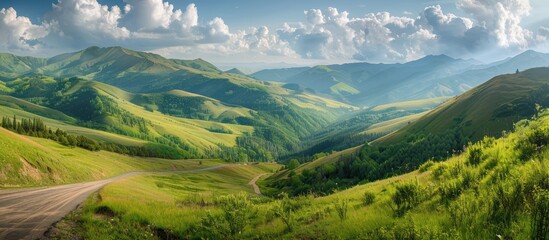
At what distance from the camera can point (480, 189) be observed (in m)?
14.4

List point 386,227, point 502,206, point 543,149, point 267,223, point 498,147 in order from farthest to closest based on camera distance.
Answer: point 267,223 < point 498,147 < point 543,149 < point 386,227 < point 502,206

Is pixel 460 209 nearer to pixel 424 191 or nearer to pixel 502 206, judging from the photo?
pixel 502 206

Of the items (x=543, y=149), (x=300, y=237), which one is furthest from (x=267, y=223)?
(x=543, y=149)

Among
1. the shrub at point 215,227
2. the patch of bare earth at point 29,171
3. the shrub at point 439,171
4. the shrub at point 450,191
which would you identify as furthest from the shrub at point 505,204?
the patch of bare earth at point 29,171

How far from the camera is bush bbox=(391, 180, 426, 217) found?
1616cm

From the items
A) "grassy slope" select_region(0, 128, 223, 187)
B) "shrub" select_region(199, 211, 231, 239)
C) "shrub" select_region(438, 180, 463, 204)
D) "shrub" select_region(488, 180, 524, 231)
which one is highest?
"shrub" select_region(488, 180, 524, 231)

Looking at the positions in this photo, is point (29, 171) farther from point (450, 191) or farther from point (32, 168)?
point (450, 191)

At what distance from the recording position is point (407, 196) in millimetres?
17141

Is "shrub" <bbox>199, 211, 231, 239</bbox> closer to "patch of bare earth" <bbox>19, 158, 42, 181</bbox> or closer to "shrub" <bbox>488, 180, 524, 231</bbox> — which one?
"shrub" <bbox>488, 180, 524, 231</bbox>

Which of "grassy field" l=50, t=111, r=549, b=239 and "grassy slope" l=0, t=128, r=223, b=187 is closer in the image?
"grassy field" l=50, t=111, r=549, b=239

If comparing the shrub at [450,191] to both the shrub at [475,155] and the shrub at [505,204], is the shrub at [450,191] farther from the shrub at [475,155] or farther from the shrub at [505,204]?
the shrub at [475,155]

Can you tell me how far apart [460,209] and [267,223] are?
12.3 meters

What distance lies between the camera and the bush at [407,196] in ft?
53.0

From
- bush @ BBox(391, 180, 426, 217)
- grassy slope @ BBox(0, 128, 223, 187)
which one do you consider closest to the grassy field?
bush @ BBox(391, 180, 426, 217)
